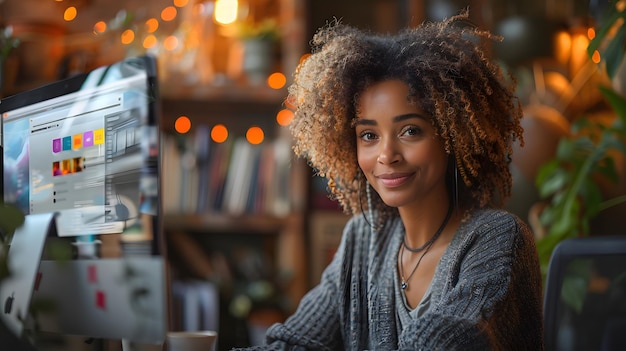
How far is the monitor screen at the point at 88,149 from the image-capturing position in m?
0.89

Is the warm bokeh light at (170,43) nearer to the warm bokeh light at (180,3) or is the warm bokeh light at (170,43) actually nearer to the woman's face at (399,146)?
the warm bokeh light at (180,3)

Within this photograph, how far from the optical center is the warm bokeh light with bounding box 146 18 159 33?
9.00 feet

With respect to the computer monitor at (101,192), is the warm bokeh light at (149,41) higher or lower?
higher

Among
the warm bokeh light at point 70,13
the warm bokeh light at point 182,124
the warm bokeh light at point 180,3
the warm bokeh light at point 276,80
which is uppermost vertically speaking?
the warm bokeh light at point 180,3

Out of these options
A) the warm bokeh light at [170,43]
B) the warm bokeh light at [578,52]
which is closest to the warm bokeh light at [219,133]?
the warm bokeh light at [170,43]

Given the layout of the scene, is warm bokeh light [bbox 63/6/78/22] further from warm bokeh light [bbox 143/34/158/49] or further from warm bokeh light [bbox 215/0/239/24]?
warm bokeh light [bbox 215/0/239/24]

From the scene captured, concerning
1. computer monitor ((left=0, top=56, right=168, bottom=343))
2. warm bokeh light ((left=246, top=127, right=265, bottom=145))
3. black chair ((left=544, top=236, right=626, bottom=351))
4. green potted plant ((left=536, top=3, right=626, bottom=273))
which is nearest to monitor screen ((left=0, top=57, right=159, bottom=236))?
computer monitor ((left=0, top=56, right=168, bottom=343))

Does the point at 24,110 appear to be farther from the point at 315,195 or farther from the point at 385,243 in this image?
the point at 315,195

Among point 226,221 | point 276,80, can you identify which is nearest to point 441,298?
point 226,221

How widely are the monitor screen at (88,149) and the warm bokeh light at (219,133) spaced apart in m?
1.65

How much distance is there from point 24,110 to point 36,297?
28cm

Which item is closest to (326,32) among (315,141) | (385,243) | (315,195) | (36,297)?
(315,141)

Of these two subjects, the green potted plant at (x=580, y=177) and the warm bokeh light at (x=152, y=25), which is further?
the warm bokeh light at (x=152, y=25)

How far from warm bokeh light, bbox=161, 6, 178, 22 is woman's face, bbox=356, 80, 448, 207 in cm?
180
